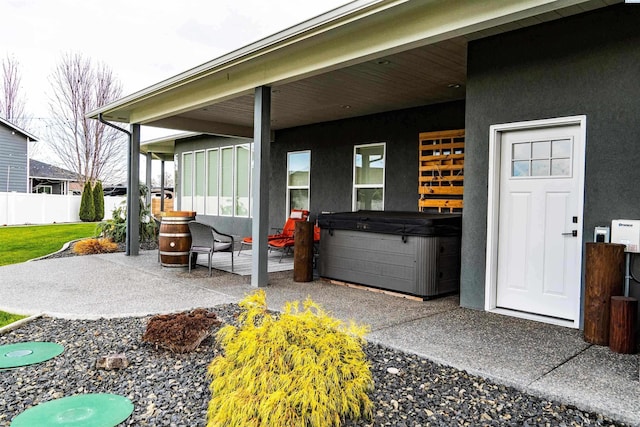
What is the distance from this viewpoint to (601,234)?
3969 mm

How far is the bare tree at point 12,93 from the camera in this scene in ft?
83.7

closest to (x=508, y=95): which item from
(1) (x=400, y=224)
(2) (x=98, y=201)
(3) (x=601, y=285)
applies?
(1) (x=400, y=224)

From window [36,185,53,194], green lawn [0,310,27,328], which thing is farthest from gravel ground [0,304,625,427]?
window [36,185,53,194]

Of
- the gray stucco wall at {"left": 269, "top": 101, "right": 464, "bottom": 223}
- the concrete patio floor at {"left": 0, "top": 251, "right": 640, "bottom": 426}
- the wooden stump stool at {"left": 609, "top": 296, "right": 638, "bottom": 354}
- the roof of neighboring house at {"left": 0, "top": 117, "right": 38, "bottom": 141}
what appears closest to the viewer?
the concrete patio floor at {"left": 0, "top": 251, "right": 640, "bottom": 426}

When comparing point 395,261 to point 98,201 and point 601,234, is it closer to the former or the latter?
point 601,234

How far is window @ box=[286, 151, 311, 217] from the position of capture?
10227 mm

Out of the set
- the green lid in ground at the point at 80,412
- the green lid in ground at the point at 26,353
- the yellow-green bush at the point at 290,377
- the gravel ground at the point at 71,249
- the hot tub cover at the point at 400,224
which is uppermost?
the hot tub cover at the point at 400,224

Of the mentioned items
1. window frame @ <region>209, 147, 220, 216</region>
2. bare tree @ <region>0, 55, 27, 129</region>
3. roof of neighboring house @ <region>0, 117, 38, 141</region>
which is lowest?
window frame @ <region>209, 147, 220, 216</region>

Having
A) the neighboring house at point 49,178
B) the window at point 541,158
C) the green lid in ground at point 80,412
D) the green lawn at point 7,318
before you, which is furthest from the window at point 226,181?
the neighboring house at point 49,178

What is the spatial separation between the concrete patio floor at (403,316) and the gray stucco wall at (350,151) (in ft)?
8.61

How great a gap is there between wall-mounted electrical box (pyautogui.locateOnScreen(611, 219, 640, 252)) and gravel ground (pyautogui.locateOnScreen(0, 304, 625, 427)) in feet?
6.07

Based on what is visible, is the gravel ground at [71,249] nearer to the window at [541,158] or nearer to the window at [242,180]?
the window at [242,180]

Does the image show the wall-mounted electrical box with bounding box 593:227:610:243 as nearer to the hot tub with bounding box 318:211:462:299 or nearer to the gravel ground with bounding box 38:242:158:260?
the hot tub with bounding box 318:211:462:299

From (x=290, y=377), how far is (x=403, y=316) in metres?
2.52
